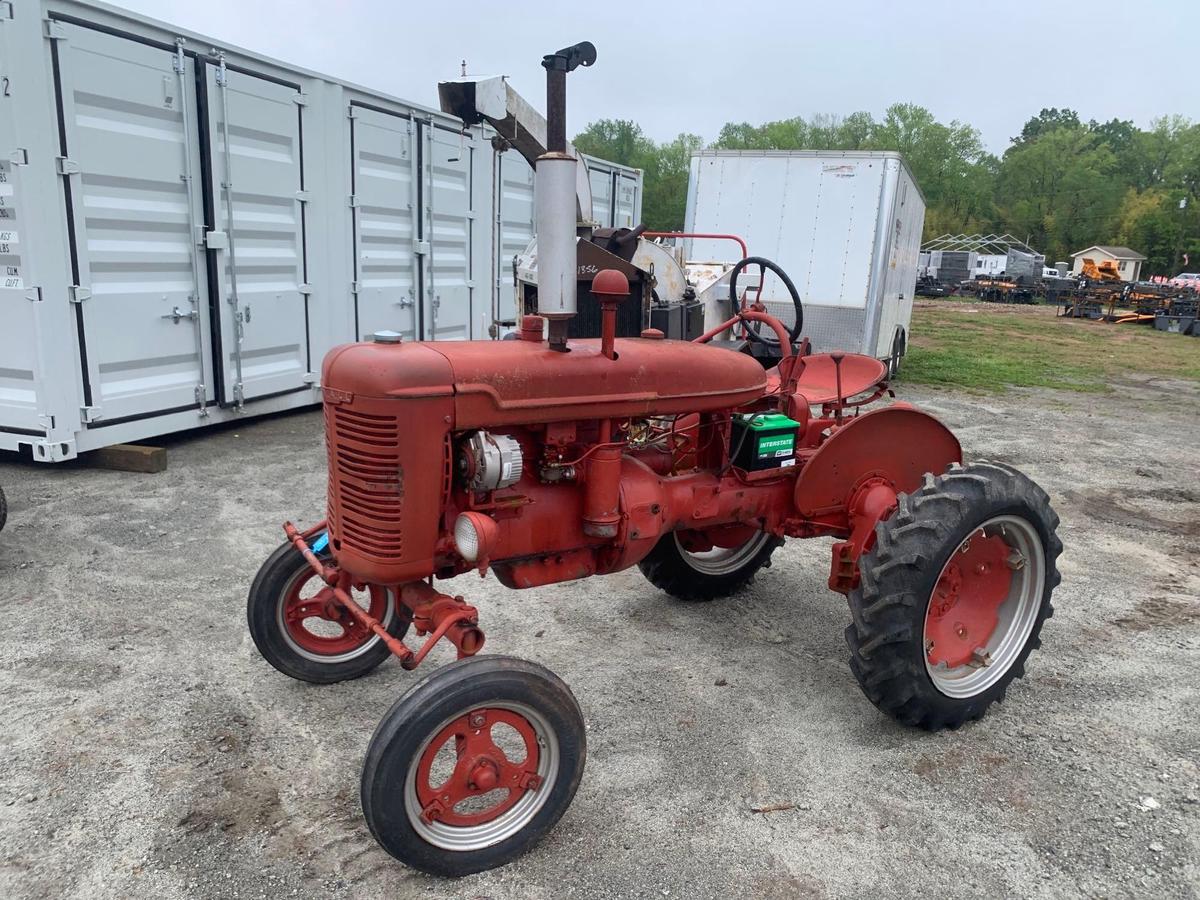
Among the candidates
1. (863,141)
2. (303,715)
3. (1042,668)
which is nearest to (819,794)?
(1042,668)

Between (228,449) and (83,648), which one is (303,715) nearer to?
(83,648)

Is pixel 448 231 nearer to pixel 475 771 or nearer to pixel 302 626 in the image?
pixel 302 626

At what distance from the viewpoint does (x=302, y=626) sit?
3.14 meters

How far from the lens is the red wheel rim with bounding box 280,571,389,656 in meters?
3.06

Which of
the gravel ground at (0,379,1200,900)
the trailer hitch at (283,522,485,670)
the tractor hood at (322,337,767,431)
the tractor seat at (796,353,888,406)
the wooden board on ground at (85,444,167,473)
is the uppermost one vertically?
the tractor hood at (322,337,767,431)

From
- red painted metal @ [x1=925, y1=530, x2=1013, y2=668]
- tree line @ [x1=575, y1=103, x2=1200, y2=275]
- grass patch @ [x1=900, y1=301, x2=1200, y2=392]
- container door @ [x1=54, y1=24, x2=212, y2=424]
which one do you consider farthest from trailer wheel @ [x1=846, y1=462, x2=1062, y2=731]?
tree line @ [x1=575, y1=103, x2=1200, y2=275]

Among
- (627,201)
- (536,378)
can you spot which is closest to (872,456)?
(536,378)

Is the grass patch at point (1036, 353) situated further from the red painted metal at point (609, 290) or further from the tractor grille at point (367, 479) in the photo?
the tractor grille at point (367, 479)

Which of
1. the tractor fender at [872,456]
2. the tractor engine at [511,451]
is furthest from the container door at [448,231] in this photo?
the tractor fender at [872,456]

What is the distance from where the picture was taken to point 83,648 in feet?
11.0

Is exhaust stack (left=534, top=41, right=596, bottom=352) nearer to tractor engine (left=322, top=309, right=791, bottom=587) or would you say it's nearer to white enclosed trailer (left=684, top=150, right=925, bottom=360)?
tractor engine (left=322, top=309, right=791, bottom=587)

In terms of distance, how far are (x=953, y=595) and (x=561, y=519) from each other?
4.99ft

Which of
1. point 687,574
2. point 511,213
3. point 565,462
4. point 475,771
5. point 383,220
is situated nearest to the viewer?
point 475,771

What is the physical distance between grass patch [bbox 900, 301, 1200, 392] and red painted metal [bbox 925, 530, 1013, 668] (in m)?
8.74
